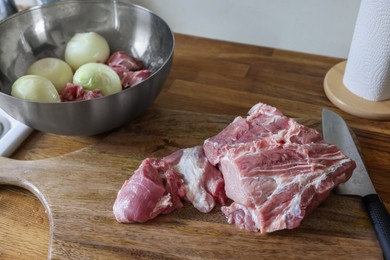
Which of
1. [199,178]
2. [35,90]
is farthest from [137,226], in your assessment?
[35,90]

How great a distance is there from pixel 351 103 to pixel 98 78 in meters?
0.79

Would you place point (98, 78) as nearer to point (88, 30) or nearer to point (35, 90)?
point (35, 90)

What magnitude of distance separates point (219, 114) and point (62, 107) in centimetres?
50

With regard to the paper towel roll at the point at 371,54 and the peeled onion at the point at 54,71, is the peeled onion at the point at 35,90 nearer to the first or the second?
the peeled onion at the point at 54,71

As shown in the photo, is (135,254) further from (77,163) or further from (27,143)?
(27,143)

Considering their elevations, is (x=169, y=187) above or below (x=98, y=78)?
below

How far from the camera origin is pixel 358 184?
99 centimetres

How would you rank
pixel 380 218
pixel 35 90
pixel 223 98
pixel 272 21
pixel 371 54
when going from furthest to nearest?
pixel 272 21, pixel 223 98, pixel 371 54, pixel 35 90, pixel 380 218

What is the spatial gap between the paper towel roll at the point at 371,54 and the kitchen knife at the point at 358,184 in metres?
0.19

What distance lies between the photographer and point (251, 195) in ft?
2.92

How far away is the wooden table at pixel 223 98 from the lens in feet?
3.21

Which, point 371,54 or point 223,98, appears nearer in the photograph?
point 371,54

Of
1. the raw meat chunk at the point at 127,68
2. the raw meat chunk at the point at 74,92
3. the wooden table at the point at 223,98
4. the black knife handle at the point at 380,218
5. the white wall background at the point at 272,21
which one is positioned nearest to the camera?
the black knife handle at the point at 380,218

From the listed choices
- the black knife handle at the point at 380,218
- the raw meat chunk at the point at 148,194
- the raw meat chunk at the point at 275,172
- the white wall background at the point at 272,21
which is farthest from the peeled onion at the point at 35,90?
the black knife handle at the point at 380,218
